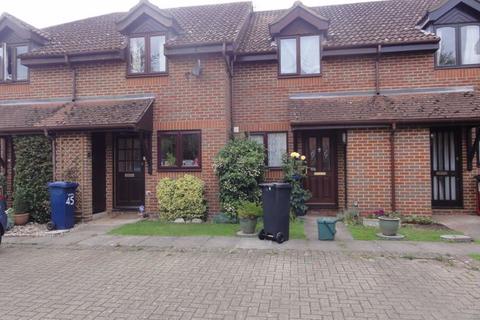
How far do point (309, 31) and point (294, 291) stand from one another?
8.87 meters

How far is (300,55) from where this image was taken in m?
11.9

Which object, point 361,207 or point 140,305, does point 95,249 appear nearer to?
point 140,305

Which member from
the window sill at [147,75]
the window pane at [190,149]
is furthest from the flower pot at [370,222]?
the window sill at [147,75]

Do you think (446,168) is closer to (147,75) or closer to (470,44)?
(470,44)

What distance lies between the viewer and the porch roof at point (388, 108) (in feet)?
33.0

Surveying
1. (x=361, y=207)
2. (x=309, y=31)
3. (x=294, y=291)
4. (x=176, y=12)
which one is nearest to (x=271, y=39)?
(x=309, y=31)

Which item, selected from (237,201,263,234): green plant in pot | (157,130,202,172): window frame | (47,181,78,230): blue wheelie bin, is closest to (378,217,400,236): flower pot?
(237,201,263,234): green plant in pot

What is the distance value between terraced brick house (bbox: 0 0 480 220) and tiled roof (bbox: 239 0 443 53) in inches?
3.5

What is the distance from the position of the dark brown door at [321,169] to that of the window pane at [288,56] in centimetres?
215

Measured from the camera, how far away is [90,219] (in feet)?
36.8

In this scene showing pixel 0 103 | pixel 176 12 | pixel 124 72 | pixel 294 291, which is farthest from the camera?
pixel 176 12

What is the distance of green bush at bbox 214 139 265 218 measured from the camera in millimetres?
10156

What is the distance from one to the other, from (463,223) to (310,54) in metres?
6.35

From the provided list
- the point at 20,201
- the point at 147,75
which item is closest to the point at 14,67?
the point at 147,75
